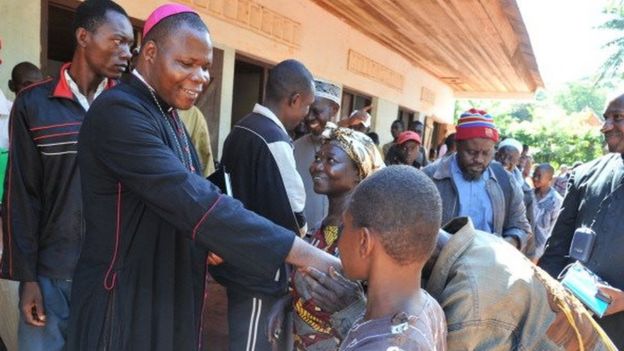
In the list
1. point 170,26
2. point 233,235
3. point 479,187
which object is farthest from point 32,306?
point 479,187

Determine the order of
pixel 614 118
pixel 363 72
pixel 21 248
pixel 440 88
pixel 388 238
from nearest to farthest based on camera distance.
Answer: pixel 388 238 → pixel 21 248 → pixel 614 118 → pixel 363 72 → pixel 440 88

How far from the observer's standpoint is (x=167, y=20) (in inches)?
58.1

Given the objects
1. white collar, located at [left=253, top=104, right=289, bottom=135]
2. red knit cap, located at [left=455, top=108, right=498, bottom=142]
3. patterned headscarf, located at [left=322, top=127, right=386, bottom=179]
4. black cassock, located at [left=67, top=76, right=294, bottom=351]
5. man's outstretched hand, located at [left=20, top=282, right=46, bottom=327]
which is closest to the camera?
black cassock, located at [left=67, top=76, right=294, bottom=351]

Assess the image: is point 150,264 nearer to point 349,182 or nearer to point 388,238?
point 388,238

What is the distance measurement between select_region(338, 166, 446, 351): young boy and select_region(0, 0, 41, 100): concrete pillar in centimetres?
320

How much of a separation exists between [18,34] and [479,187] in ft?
11.0

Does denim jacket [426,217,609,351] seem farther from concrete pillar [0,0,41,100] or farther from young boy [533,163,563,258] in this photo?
young boy [533,163,563,258]

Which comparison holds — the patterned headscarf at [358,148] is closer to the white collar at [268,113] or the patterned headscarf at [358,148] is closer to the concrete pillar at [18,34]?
the white collar at [268,113]

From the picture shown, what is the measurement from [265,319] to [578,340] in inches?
53.9

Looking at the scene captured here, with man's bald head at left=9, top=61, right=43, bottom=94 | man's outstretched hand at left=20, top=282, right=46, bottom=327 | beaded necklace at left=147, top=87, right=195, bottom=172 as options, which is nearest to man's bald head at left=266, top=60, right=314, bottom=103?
beaded necklace at left=147, top=87, right=195, bottom=172

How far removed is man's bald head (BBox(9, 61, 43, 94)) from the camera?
3135mm

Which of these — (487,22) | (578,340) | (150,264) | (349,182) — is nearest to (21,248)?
(150,264)

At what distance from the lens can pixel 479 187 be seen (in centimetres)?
299

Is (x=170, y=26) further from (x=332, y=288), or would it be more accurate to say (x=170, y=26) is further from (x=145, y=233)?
(x=332, y=288)
